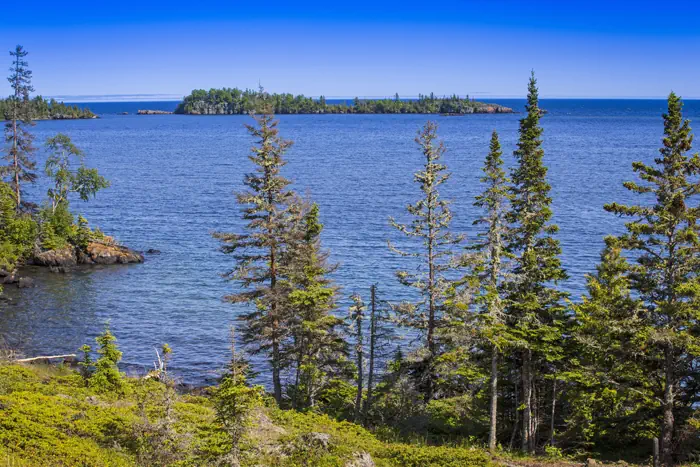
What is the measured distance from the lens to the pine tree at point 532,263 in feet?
94.0

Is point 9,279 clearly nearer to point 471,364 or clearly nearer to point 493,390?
point 471,364

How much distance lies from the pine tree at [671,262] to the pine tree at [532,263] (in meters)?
3.90

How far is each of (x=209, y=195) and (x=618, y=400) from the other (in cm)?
7442

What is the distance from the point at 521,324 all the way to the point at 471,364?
11.8 feet

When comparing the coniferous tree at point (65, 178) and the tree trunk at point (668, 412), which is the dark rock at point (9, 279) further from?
the tree trunk at point (668, 412)

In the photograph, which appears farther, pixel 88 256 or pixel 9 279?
pixel 88 256

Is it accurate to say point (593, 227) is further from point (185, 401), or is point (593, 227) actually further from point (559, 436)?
point (185, 401)

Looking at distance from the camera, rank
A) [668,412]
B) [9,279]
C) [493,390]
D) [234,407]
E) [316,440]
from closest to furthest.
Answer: [234,407]
[316,440]
[668,412]
[493,390]
[9,279]

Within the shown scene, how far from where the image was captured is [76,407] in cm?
2331

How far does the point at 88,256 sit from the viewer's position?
6462 centimetres

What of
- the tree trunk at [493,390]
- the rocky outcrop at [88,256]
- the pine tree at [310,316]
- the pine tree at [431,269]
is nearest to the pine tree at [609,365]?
the tree trunk at [493,390]

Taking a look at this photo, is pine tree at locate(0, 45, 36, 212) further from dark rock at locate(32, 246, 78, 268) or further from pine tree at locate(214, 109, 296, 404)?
pine tree at locate(214, 109, 296, 404)

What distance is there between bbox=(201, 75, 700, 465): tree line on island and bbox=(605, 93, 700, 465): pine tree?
6cm

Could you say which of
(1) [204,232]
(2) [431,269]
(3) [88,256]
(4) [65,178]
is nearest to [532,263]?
(2) [431,269]
